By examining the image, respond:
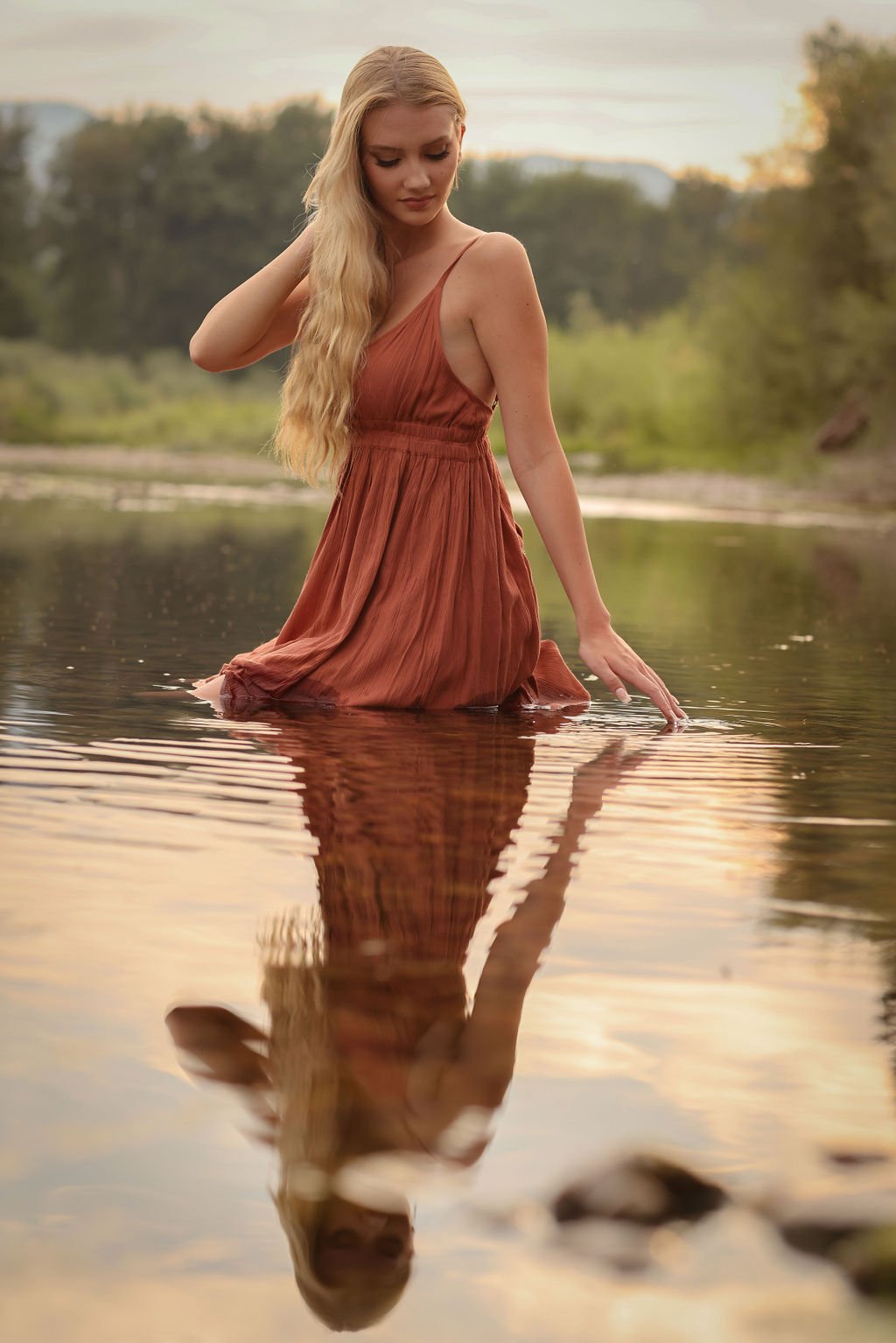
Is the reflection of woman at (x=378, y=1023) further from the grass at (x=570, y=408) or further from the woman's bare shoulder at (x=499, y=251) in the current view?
the grass at (x=570, y=408)

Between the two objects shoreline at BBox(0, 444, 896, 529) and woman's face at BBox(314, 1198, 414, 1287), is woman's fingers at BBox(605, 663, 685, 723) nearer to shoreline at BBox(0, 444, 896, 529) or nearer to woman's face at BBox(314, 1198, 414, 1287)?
woman's face at BBox(314, 1198, 414, 1287)

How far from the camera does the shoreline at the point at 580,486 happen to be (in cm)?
1734

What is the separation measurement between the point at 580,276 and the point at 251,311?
51014 millimetres

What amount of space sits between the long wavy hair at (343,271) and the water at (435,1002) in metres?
0.61

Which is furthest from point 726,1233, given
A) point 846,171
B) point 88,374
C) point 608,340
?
point 88,374

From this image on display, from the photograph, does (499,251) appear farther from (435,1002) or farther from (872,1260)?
(872,1260)

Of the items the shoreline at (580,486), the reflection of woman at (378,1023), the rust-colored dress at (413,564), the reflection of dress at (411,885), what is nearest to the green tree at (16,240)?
the shoreline at (580,486)

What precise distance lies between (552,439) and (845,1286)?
8.70 ft

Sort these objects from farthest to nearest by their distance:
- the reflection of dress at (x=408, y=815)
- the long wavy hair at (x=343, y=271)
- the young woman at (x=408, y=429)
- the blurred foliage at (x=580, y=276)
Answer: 1. the blurred foliage at (x=580, y=276)
2. the young woman at (x=408, y=429)
3. the long wavy hair at (x=343, y=271)
4. the reflection of dress at (x=408, y=815)

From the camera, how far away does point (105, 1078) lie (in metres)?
1.45

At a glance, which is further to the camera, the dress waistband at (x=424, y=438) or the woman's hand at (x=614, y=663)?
the dress waistband at (x=424, y=438)

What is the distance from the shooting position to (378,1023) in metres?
1.62

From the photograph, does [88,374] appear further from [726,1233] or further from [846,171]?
[726,1233]

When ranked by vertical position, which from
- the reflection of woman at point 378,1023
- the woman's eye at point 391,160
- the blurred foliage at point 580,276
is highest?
the blurred foliage at point 580,276
